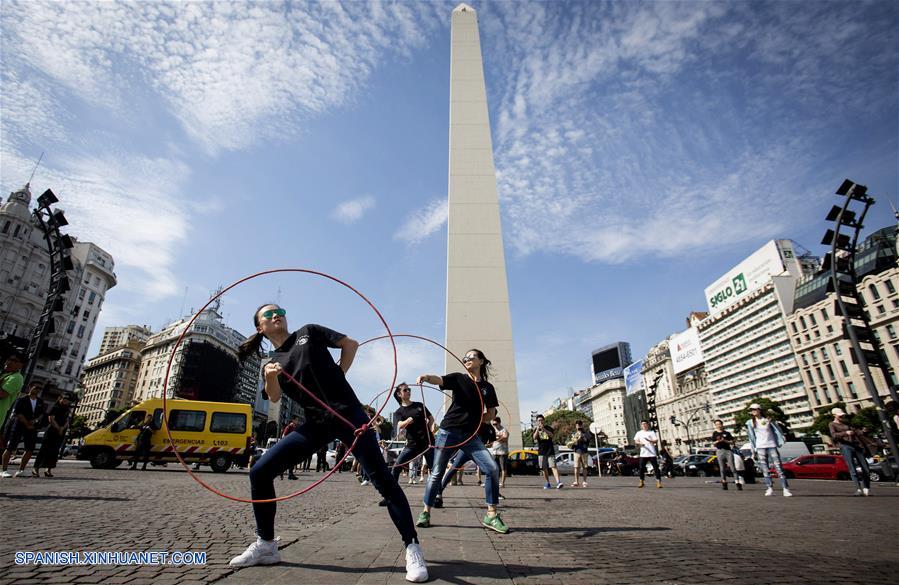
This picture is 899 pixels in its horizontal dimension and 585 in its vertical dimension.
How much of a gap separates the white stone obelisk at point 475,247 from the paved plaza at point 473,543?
15.0 meters

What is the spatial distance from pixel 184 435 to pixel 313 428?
16.3 meters

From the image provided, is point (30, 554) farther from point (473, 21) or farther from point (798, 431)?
point (798, 431)

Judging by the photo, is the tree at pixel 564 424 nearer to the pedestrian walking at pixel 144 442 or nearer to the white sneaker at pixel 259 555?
the pedestrian walking at pixel 144 442

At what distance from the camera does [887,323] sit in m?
47.0

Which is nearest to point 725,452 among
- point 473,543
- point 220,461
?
point 473,543

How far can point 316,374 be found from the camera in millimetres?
3029

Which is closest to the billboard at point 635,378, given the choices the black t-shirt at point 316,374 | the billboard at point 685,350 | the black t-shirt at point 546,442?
→ the billboard at point 685,350

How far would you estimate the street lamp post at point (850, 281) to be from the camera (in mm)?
11546

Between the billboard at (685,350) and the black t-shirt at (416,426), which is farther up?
the billboard at (685,350)

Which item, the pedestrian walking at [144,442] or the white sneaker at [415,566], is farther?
the pedestrian walking at [144,442]

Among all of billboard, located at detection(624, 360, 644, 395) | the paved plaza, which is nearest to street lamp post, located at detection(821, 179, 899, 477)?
the paved plaza

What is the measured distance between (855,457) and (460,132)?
2248cm

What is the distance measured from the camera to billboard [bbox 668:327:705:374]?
91.3m

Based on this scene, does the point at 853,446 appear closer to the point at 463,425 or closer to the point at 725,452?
the point at 725,452
